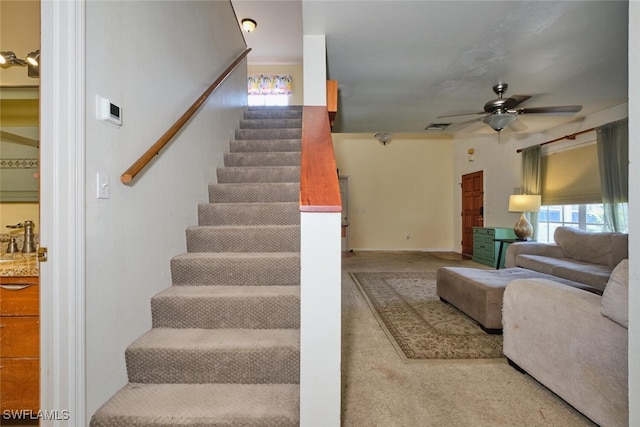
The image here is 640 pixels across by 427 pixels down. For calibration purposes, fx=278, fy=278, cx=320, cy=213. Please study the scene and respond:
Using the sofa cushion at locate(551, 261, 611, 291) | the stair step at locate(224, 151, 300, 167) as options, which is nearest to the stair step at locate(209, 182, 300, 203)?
the stair step at locate(224, 151, 300, 167)

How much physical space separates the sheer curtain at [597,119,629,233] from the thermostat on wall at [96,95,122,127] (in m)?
4.96

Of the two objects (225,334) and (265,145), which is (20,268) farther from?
(265,145)

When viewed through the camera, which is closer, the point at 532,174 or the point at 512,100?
the point at 512,100

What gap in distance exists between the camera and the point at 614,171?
342cm

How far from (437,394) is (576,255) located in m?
3.28

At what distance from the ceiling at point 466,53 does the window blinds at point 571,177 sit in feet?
1.93

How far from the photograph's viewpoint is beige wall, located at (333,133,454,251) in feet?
23.8

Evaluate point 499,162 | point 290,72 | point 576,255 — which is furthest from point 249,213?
point 499,162

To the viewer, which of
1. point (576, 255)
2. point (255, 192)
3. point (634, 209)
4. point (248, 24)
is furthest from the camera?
point (248, 24)

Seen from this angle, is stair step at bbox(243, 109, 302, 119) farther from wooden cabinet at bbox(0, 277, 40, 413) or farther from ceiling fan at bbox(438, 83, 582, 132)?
wooden cabinet at bbox(0, 277, 40, 413)

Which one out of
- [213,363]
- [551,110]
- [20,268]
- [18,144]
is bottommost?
[213,363]

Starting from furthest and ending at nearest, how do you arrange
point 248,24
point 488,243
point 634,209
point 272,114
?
1. point 488,243
2. point 248,24
3. point 272,114
4. point 634,209

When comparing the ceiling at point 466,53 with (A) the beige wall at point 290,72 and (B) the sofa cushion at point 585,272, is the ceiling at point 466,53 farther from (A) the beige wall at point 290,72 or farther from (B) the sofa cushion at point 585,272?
(A) the beige wall at point 290,72

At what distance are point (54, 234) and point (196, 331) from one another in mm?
844
